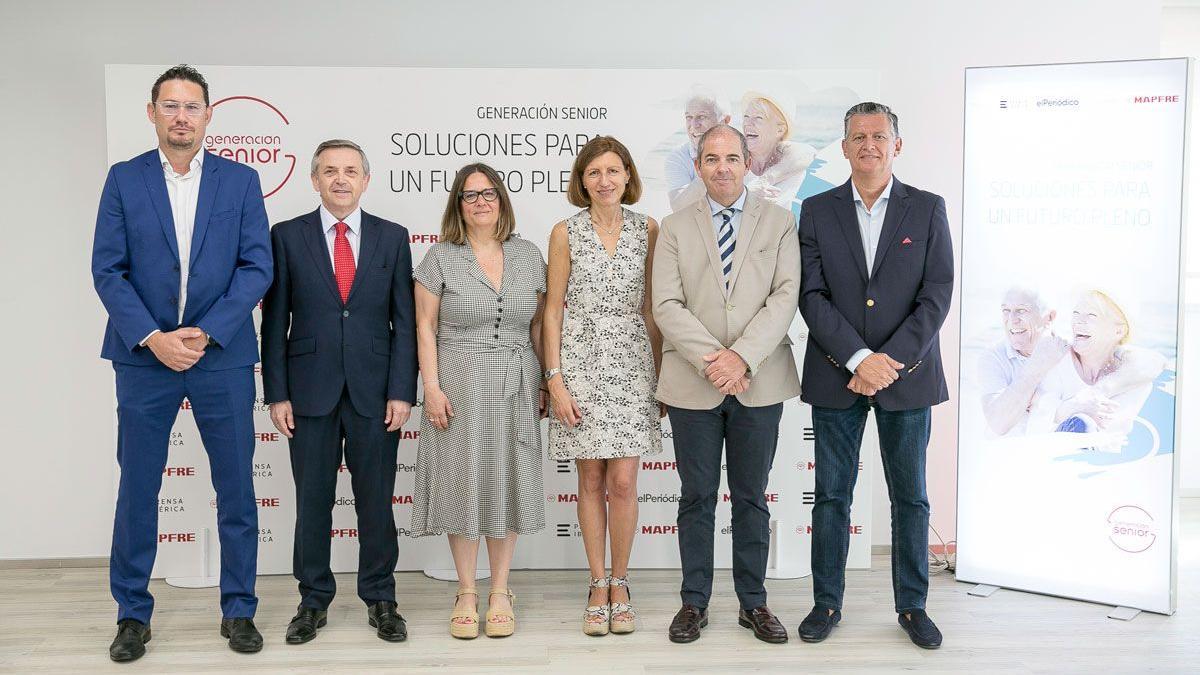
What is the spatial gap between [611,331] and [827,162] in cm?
144

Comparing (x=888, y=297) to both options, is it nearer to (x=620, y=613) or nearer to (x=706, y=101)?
(x=706, y=101)

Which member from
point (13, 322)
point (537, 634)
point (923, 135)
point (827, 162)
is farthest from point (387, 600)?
point (923, 135)

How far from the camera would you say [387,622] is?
3391 mm

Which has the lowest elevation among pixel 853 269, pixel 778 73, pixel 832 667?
pixel 832 667

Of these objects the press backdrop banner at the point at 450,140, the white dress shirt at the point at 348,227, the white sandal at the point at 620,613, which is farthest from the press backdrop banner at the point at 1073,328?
the white dress shirt at the point at 348,227

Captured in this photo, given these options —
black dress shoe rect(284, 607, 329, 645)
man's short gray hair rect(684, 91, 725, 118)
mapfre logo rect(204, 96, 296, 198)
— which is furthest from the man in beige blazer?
mapfre logo rect(204, 96, 296, 198)

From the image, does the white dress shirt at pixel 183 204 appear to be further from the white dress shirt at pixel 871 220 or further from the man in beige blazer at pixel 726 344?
the white dress shirt at pixel 871 220

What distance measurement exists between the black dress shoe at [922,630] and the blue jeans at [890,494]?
0.03 metres

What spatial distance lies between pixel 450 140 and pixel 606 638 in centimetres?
214

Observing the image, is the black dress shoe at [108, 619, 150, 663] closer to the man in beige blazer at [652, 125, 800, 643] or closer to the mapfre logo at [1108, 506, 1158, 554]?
the man in beige blazer at [652, 125, 800, 643]

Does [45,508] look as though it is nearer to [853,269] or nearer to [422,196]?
[422,196]

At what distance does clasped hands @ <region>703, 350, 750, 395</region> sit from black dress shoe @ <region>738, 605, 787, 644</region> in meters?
0.84

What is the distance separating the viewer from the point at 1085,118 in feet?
12.2

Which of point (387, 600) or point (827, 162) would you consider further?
point (827, 162)
